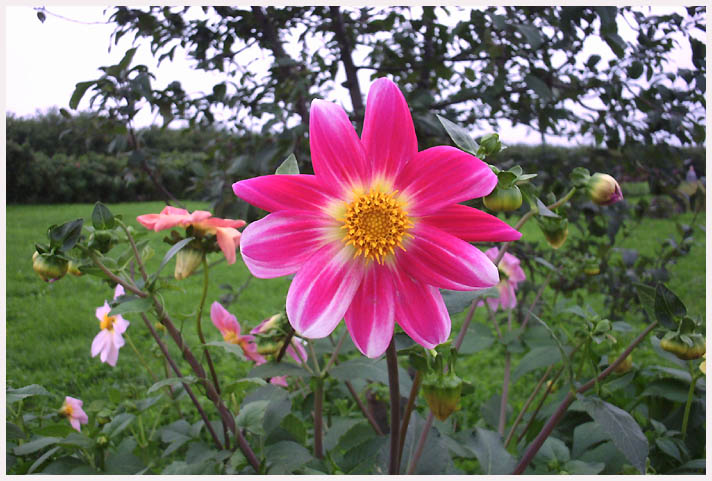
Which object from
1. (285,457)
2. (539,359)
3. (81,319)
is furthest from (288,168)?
(81,319)

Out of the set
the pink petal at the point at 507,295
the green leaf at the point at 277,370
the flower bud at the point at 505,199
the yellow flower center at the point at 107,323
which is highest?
the flower bud at the point at 505,199

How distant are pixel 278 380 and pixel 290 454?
1.00ft

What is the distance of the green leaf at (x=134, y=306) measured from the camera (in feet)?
1.76

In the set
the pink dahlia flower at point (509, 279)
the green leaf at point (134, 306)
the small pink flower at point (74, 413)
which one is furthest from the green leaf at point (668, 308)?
the small pink flower at point (74, 413)

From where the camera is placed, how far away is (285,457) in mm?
676

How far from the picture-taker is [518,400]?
162 cm

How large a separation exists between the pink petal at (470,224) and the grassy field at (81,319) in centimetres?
110

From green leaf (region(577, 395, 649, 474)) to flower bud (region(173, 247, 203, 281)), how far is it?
0.50m

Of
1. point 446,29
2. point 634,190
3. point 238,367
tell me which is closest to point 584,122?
point 446,29

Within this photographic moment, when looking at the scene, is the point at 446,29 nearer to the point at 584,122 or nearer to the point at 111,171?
the point at 584,122

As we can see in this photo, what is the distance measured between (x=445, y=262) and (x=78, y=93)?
0.89m

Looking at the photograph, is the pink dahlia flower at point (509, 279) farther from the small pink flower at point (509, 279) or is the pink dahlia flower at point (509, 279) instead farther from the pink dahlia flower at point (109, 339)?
the pink dahlia flower at point (109, 339)

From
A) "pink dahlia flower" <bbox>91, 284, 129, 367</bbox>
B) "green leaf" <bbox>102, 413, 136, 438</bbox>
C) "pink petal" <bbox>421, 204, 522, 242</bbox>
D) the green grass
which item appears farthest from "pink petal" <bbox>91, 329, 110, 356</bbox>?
"pink petal" <bbox>421, 204, 522, 242</bbox>

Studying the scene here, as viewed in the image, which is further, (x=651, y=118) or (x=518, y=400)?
(x=518, y=400)
